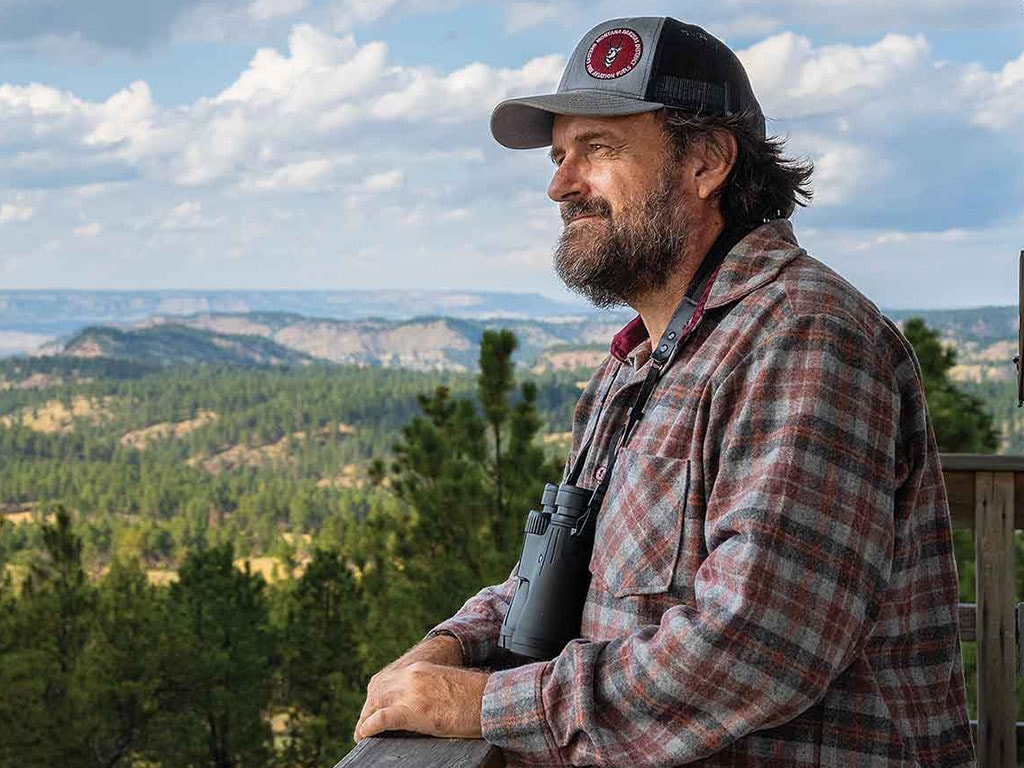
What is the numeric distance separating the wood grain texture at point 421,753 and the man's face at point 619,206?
0.47 metres

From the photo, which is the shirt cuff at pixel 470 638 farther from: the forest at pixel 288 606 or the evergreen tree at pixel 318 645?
the evergreen tree at pixel 318 645

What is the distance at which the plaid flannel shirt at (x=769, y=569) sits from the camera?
36.8 inches

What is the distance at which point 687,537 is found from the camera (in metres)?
1.02

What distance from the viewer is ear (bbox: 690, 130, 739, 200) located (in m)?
1.22

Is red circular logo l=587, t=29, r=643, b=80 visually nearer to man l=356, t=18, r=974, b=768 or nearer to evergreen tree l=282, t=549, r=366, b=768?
man l=356, t=18, r=974, b=768

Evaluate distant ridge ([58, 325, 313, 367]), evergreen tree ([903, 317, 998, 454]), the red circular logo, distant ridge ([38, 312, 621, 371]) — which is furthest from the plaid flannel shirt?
distant ridge ([58, 325, 313, 367])

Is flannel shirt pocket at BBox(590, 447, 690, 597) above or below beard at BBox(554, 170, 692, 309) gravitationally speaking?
below

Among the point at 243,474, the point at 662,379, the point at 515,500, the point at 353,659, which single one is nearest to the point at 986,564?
the point at 662,379

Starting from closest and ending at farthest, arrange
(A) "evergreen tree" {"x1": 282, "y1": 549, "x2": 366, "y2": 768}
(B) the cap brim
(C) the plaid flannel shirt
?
(C) the plaid flannel shirt < (B) the cap brim < (A) "evergreen tree" {"x1": 282, "y1": 549, "x2": 366, "y2": 768}

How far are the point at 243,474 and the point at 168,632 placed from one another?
2139 inches

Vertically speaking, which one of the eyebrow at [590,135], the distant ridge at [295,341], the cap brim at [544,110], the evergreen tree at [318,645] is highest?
the cap brim at [544,110]

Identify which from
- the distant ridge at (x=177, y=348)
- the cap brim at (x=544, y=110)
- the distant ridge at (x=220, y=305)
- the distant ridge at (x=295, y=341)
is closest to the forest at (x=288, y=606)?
the cap brim at (x=544, y=110)

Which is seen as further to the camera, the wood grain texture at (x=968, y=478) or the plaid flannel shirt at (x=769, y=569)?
the wood grain texture at (x=968, y=478)

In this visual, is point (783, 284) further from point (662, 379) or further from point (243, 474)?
point (243, 474)
